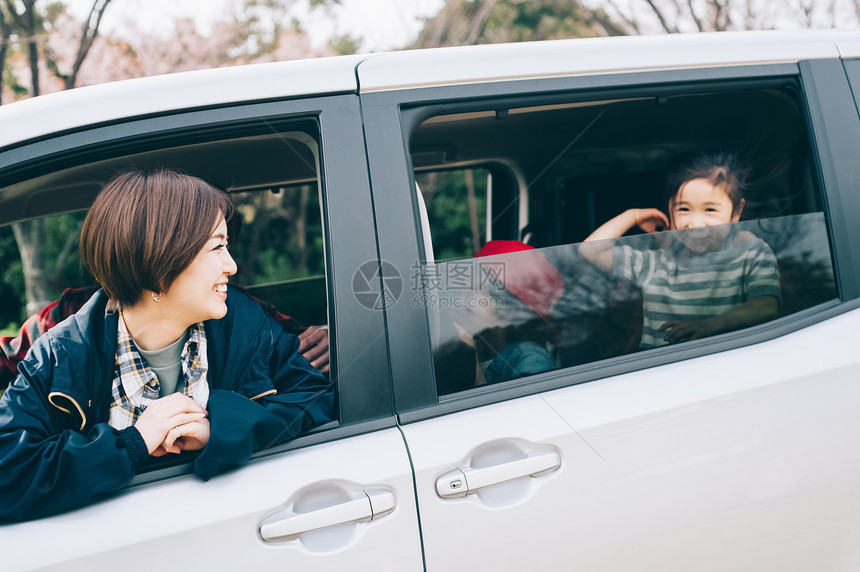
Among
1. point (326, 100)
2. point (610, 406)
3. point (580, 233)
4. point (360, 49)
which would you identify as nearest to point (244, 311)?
point (326, 100)

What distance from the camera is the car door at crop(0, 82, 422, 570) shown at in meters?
1.09

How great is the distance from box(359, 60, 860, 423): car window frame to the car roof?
0.02 m

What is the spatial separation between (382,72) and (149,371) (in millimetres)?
860

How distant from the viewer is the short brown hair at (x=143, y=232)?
136cm

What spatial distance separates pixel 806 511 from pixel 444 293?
2.96 ft

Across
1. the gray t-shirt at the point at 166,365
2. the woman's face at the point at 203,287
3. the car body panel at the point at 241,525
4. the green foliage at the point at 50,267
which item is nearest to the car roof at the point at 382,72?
the woman's face at the point at 203,287

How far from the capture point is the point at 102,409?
1354 millimetres

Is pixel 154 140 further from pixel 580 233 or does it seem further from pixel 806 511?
pixel 580 233

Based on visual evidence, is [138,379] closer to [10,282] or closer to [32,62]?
[32,62]

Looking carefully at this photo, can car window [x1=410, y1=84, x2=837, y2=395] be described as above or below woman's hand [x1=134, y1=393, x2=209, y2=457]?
above

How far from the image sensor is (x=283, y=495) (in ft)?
3.75

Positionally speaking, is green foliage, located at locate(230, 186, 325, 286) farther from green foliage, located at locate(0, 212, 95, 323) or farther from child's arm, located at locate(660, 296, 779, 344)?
child's arm, located at locate(660, 296, 779, 344)

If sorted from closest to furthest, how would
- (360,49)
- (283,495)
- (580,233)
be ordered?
(283,495)
(580,233)
(360,49)

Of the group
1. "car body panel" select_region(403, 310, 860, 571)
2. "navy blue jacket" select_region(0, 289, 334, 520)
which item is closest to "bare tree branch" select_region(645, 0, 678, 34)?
"car body panel" select_region(403, 310, 860, 571)
